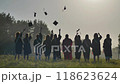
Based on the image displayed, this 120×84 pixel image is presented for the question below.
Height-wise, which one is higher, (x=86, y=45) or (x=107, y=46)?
(x=86, y=45)

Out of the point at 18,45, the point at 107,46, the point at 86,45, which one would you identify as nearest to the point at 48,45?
the point at 18,45

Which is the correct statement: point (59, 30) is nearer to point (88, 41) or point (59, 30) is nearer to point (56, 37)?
point (56, 37)

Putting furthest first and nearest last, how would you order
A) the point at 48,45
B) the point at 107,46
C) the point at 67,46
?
the point at 67,46 → the point at 48,45 → the point at 107,46

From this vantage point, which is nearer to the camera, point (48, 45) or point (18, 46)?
point (18, 46)

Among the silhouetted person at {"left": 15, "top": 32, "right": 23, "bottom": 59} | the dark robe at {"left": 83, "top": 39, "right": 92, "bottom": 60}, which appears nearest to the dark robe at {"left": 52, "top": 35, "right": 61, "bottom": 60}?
the dark robe at {"left": 83, "top": 39, "right": 92, "bottom": 60}

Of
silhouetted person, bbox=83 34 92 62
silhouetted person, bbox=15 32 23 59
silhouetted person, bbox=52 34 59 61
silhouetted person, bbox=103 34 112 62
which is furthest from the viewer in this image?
silhouetted person, bbox=52 34 59 61

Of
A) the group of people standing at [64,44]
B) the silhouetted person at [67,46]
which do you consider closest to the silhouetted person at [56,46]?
the group of people standing at [64,44]

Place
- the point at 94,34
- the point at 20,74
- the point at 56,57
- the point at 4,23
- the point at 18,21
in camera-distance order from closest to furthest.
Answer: the point at 20,74 < the point at 94,34 < the point at 56,57 < the point at 4,23 < the point at 18,21

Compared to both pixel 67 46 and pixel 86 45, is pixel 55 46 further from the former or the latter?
pixel 86 45

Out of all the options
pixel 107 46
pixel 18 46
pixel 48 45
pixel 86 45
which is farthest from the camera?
pixel 48 45

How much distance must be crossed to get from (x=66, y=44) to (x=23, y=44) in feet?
12.9

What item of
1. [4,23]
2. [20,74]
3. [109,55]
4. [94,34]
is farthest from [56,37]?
[4,23]

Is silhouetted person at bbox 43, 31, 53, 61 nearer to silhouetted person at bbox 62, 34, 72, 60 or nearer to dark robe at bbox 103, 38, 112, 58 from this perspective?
silhouetted person at bbox 62, 34, 72, 60

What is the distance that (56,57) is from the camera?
20.5 metres
